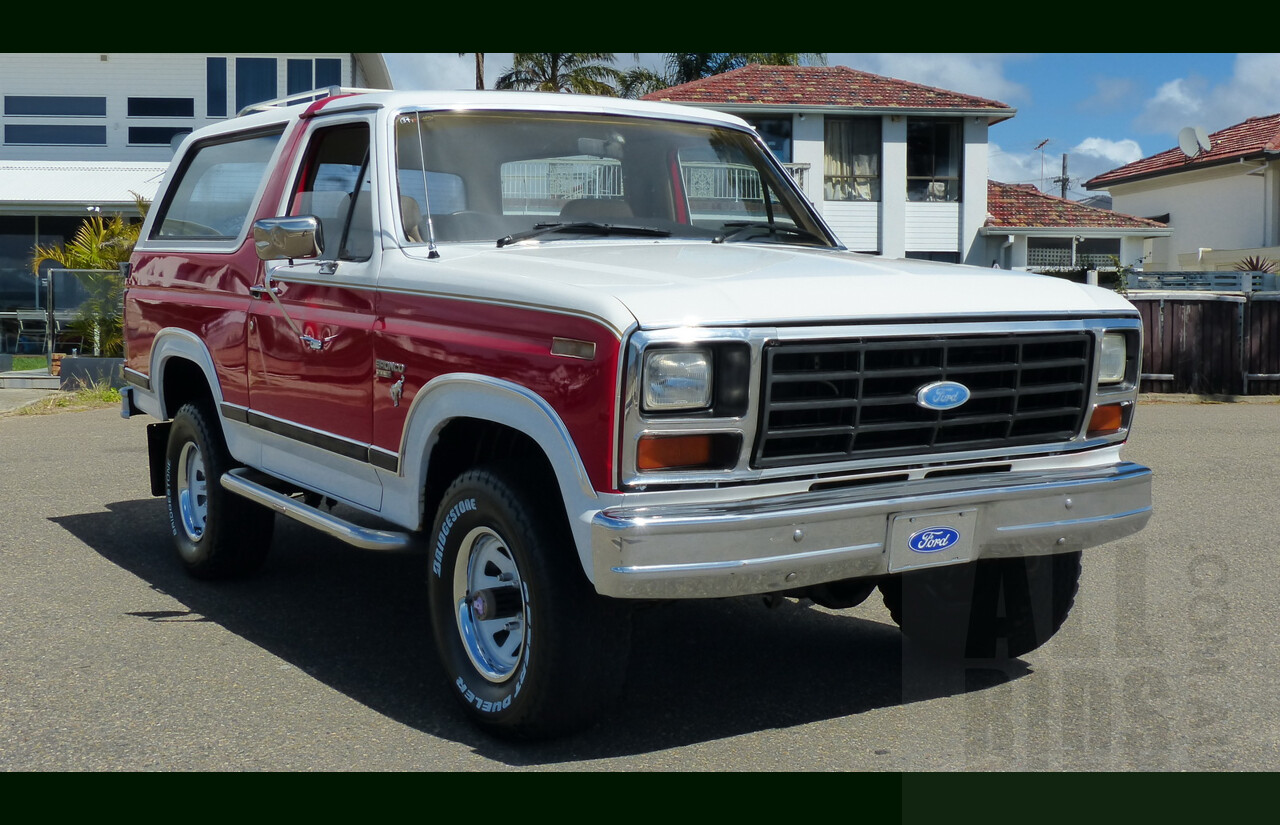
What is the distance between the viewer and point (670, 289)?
3.82 m

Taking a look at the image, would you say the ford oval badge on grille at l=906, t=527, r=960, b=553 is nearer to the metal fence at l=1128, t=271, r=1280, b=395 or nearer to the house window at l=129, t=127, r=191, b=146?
the metal fence at l=1128, t=271, r=1280, b=395

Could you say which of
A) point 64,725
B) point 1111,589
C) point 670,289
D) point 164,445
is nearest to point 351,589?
point 164,445

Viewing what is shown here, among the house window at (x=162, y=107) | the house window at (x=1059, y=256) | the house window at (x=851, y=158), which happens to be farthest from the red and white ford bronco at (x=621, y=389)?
the house window at (x=1059, y=256)

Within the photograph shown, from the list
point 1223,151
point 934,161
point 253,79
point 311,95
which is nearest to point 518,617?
point 311,95

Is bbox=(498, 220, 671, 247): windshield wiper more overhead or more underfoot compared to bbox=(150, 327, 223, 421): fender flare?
more overhead

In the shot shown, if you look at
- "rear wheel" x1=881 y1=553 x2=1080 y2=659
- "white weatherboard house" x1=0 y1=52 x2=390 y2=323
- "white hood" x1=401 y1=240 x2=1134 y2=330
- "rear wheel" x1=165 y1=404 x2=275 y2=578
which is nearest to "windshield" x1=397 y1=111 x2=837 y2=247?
"white hood" x1=401 y1=240 x2=1134 y2=330

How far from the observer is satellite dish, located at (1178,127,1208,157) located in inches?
1415

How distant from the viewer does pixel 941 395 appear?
162 inches

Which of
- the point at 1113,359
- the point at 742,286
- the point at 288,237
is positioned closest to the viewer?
the point at 742,286

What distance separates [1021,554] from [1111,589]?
2.44 m

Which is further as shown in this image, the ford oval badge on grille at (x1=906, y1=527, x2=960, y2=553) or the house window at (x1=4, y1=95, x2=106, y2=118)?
the house window at (x1=4, y1=95, x2=106, y2=118)

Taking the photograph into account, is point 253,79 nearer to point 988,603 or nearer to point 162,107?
point 162,107

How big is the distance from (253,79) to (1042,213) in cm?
2039

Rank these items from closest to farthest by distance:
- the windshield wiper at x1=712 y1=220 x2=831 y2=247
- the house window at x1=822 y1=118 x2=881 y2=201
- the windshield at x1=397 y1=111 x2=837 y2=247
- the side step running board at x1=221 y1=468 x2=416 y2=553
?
1. the side step running board at x1=221 y1=468 x2=416 y2=553
2. the windshield at x1=397 y1=111 x2=837 y2=247
3. the windshield wiper at x1=712 y1=220 x2=831 y2=247
4. the house window at x1=822 y1=118 x2=881 y2=201
